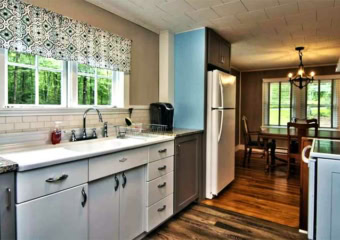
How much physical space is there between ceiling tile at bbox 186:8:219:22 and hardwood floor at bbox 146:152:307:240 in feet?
7.38

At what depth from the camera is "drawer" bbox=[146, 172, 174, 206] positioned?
215 cm

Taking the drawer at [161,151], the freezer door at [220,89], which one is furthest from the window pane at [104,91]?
the freezer door at [220,89]

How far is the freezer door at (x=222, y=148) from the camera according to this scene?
3.03 metres

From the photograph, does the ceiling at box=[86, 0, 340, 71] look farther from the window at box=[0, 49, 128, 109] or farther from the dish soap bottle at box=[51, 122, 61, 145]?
the dish soap bottle at box=[51, 122, 61, 145]

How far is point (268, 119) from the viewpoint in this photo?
6.43 metres

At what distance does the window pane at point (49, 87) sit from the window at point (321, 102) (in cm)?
584

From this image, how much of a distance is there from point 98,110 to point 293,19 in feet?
8.04

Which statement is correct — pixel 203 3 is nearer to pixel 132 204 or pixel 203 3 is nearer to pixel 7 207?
A: pixel 132 204

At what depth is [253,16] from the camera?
267 centimetres

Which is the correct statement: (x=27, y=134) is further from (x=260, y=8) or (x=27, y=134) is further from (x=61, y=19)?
(x=260, y=8)

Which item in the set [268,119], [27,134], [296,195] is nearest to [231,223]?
[296,195]

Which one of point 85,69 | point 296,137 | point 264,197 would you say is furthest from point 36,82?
point 296,137

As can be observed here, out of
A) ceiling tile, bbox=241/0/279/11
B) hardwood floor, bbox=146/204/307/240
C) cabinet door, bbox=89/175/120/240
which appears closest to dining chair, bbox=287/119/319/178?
hardwood floor, bbox=146/204/307/240

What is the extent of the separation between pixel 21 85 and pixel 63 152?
2.36 feet
